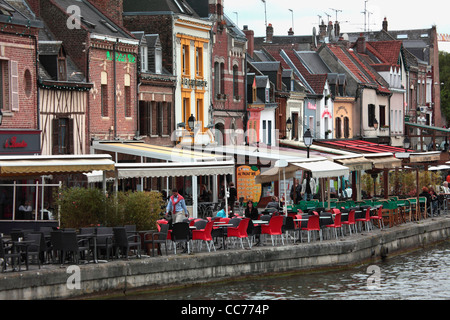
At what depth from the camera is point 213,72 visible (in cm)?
4778

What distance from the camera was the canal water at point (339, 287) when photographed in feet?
80.3

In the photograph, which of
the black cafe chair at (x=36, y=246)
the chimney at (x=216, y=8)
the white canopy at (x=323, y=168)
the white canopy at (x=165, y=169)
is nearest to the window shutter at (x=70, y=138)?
the white canopy at (x=165, y=169)

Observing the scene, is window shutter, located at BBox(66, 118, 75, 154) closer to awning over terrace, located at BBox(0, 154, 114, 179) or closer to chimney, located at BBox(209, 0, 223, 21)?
awning over terrace, located at BBox(0, 154, 114, 179)

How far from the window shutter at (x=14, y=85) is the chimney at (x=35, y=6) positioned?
18.5ft

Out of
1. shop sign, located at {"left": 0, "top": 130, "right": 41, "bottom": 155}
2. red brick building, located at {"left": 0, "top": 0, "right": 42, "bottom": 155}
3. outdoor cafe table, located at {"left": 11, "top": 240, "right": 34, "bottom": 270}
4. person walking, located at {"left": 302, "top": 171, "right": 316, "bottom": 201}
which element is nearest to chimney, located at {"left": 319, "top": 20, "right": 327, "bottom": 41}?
person walking, located at {"left": 302, "top": 171, "right": 316, "bottom": 201}

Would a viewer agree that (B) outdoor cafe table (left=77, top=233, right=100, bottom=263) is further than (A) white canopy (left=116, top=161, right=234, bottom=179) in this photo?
No

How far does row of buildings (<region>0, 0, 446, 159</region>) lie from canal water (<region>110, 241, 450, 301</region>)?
979 centimetres

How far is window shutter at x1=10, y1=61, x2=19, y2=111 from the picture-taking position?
1256 inches

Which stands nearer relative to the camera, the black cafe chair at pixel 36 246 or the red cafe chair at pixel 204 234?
the black cafe chair at pixel 36 246

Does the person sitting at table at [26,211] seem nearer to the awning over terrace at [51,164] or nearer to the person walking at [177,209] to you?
the person walking at [177,209]
